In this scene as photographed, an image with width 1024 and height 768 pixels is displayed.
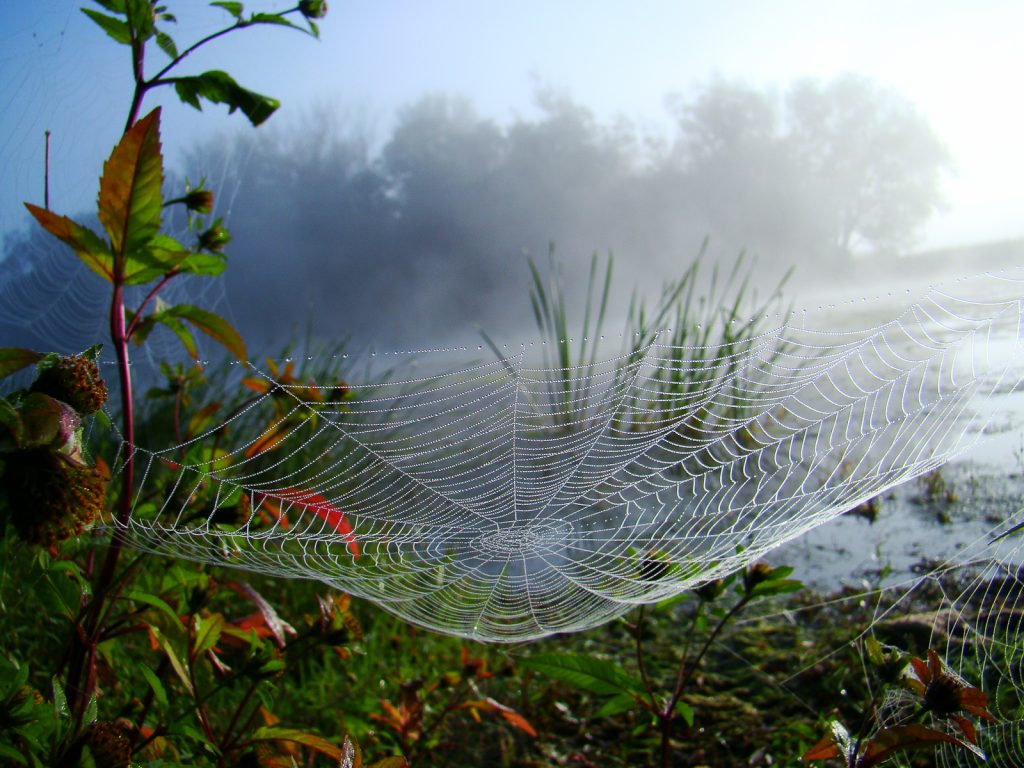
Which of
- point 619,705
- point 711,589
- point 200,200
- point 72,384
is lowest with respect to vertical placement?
point 619,705

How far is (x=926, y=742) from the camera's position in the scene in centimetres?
108

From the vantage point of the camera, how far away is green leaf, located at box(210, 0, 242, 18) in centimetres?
142

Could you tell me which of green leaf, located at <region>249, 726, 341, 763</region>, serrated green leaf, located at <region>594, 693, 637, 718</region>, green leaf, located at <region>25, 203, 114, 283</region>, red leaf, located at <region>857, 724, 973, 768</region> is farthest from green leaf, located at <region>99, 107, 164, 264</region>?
red leaf, located at <region>857, 724, 973, 768</region>

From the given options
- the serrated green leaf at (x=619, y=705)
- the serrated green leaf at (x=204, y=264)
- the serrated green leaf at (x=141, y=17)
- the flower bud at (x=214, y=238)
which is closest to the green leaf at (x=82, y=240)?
the serrated green leaf at (x=204, y=264)

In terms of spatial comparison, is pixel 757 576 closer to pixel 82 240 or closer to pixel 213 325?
pixel 213 325

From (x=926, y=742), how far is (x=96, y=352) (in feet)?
4.45

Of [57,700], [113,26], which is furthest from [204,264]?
[57,700]

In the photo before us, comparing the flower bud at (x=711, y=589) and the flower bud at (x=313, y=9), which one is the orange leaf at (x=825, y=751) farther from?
the flower bud at (x=313, y=9)

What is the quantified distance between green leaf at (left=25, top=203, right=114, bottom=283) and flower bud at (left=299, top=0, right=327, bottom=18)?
0.66 metres

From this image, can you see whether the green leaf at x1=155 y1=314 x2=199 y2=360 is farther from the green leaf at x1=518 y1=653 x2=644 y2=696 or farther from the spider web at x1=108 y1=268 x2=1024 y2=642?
the green leaf at x1=518 y1=653 x2=644 y2=696

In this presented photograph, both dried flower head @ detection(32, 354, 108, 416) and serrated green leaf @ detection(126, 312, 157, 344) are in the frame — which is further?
serrated green leaf @ detection(126, 312, 157, 344)

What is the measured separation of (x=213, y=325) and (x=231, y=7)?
25.2 inches

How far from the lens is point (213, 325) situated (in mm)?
1339

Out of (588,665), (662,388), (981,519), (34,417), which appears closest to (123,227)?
(34,417)
